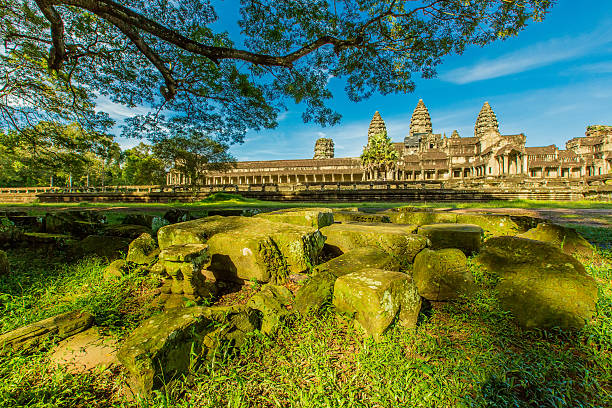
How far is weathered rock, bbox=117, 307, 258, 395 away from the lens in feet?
3.98

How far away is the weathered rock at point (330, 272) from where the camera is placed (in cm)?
183

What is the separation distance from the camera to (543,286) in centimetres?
167

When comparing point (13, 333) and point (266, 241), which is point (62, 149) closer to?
point (13, 333)

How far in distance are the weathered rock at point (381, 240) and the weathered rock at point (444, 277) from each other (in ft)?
1.11

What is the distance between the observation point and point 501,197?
1336cm

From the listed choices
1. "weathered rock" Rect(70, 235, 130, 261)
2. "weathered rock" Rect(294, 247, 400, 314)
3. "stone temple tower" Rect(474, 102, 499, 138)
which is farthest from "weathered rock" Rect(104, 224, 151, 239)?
"stone temple tower" Rect(474, 102, 499, 138)

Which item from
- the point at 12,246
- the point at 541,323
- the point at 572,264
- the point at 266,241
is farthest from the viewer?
the point at 12,246

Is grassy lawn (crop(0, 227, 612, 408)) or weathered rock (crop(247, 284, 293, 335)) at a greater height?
weathered rock (crop(247, 284, 293, 335))

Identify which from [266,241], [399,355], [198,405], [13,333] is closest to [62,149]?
[13,333]

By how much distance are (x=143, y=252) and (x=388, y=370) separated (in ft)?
9.35

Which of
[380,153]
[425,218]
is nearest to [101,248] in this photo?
[425,218]

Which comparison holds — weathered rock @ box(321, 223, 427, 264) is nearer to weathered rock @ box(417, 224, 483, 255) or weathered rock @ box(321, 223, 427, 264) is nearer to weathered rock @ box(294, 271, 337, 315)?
weathered rock @ box(417, 224, 483, 255)

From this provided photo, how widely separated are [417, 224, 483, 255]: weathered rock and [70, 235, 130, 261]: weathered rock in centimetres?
386

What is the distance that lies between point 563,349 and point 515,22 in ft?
22.2
